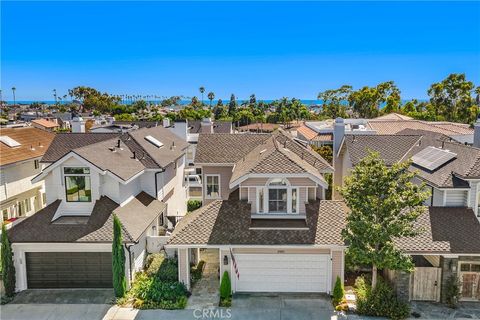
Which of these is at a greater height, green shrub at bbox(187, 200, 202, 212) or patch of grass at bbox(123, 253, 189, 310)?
green shrub at bbox(187, 200, 202, 212)

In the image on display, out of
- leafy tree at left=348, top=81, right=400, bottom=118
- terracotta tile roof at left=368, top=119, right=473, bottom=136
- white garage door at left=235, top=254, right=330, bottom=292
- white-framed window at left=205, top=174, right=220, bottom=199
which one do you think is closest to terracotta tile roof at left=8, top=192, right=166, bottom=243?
white-framed window at left=205, top=174, right=220, bottom=199

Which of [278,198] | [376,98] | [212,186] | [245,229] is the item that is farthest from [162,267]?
[376,98]

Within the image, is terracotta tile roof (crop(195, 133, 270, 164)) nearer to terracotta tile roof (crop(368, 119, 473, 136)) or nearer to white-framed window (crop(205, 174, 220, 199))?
white-framed window (crop(205, 174, 220, 199))

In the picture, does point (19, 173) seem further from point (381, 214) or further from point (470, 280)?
point (470, 280)

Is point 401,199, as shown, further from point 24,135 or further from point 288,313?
point 24,135

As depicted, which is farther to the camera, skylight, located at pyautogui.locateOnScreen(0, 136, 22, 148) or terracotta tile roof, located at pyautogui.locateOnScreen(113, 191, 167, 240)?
skylight, located at pyautogui.locateOnScreen(0, 136, 22, 148)

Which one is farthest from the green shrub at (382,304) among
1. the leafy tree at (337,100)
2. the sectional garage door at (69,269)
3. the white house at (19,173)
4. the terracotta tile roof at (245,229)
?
the leafy tree at (337,100)
